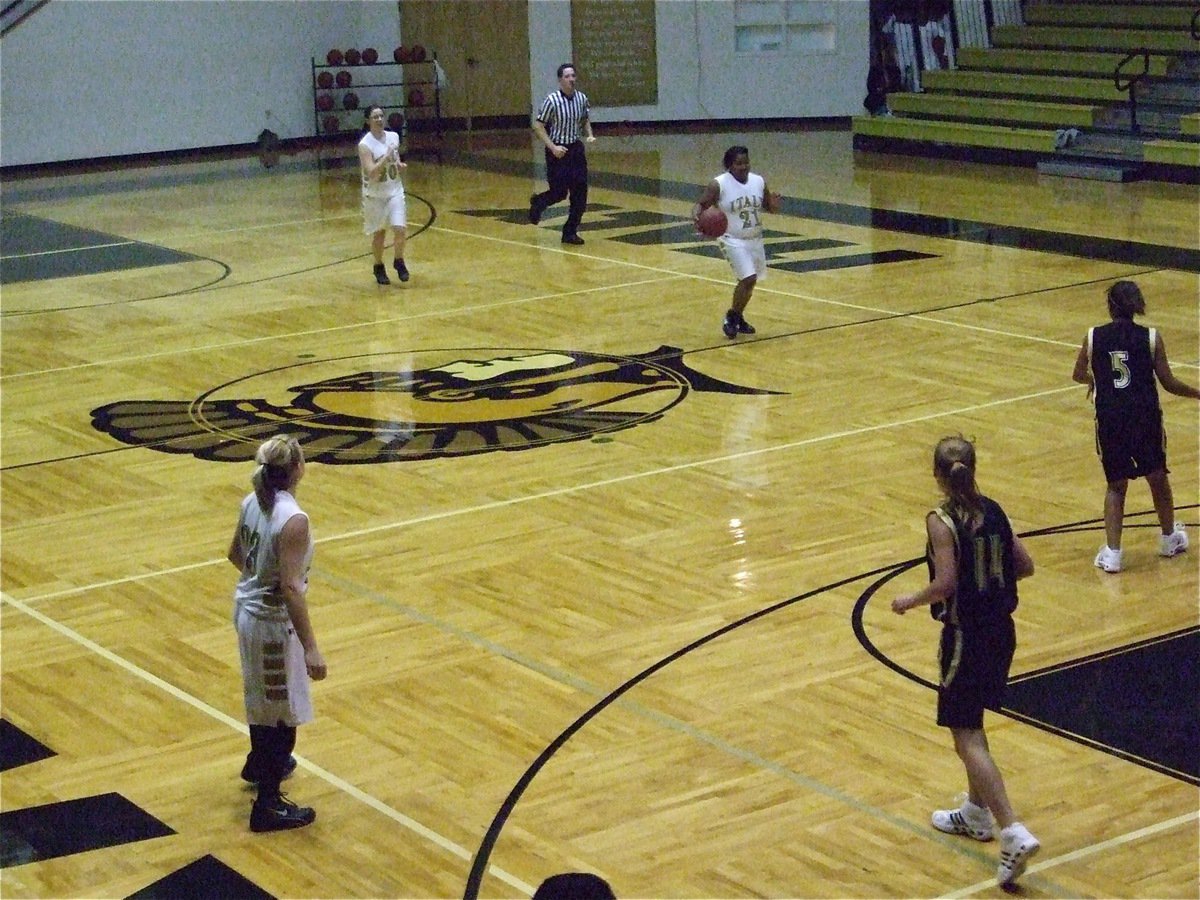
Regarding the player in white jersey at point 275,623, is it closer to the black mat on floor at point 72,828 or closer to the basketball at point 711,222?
the black mat on floor at point 72,828

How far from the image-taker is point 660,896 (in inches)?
217

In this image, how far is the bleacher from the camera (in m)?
22.7

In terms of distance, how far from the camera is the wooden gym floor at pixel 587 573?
5895 mm

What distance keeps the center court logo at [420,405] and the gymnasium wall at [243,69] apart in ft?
47.5

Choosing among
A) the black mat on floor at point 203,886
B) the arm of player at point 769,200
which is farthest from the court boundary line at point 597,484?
the black mat on floor at point 203,886

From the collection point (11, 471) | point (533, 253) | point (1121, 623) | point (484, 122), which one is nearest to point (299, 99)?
point (484, 122)

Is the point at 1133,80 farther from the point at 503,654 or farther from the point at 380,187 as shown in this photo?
the point at 503,654

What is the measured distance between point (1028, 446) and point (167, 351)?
6.67 meters

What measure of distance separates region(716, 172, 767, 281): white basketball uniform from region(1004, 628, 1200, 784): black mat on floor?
6.33 metres

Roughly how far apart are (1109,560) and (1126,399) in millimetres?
736

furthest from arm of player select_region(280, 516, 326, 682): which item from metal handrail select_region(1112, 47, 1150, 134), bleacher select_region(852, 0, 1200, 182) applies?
metal handrail select_region(1112, 47, 1150, 134)

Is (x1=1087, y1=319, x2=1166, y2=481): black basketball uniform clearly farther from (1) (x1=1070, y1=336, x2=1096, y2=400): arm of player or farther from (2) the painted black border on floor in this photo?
(2) the painted black border on floor

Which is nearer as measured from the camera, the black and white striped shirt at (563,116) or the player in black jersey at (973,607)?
the player in black jersey at (973,607)

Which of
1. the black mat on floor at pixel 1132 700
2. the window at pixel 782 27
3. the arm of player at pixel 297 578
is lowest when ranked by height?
the black mat on floor at pixel 1132 700
